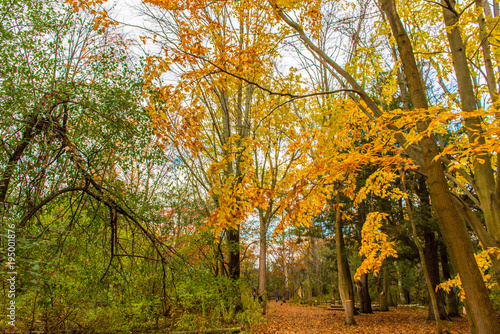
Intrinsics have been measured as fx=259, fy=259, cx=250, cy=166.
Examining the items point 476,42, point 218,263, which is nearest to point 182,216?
point 218,263

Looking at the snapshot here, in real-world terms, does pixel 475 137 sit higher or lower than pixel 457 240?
higher

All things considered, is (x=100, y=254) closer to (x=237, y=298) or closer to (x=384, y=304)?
(x=237, y=298)

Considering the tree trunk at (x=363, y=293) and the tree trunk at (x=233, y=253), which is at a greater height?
the tree trunk at (x=233, y=253)

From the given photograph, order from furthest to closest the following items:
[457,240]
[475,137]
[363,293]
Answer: [363,293] < [475,137] < [457,240]

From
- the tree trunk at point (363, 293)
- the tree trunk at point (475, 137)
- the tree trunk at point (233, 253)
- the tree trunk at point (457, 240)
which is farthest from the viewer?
the tree trunk at point (363, 293)

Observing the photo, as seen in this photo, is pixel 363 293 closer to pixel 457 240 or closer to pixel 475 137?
pixel 475 137

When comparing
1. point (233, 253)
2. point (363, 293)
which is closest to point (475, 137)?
point (233, 253)

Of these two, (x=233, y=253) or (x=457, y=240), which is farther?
(x=233, y=253)

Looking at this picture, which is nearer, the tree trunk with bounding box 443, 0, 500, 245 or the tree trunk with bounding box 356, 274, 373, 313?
the tree trunk with bounding box 443, 0, 500, 245

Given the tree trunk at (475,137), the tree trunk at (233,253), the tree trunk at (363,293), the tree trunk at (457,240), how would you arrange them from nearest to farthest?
the tree trunk at (457,240) < the tree trunk at (475,137) < the tree trunk at (233,253) < the tree trunk at (363,293)

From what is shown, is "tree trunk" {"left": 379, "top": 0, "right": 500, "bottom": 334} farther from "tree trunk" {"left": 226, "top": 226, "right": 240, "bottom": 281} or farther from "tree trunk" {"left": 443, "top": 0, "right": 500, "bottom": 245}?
"tree trunk" {"left": 226, "top": 226, "right": 240, "bottom": 281}

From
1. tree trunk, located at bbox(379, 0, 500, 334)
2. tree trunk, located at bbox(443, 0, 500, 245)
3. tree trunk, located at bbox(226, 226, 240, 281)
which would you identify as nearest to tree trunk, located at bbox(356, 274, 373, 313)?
tree trunk, located at bbox(226, 226, 240, 281)

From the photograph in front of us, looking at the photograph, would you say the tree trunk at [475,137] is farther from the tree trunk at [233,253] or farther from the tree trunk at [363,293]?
the tree trunk at [363,293]

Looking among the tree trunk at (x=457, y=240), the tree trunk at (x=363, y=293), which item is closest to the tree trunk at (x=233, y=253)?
the tree trunk at (x=457, y=240)
